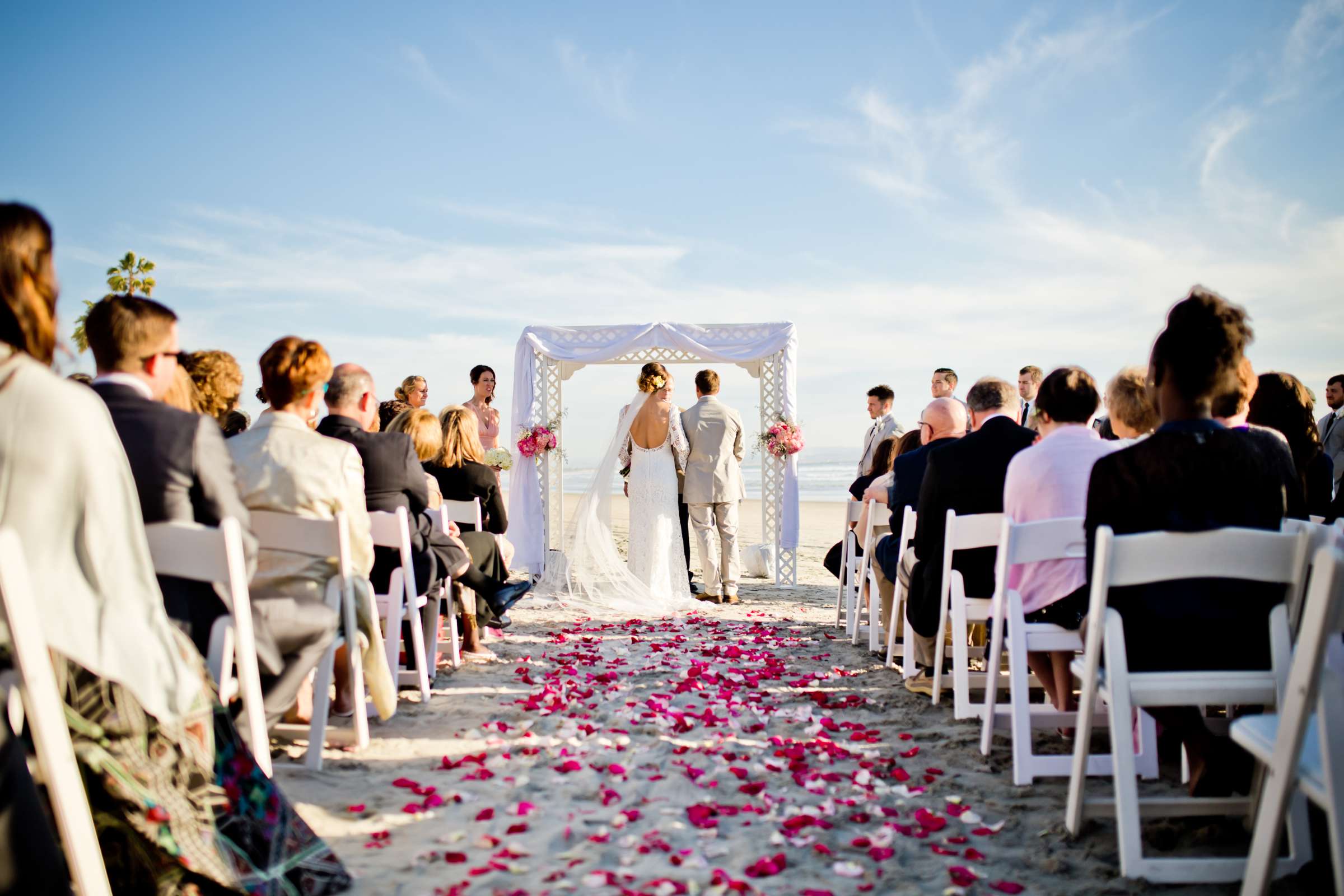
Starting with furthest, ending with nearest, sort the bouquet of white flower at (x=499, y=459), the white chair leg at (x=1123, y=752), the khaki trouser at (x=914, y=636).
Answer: the bouquet of white flower at (x=499, y=459), the khaki trouser at (x=914, y=636), the white chair leg at (x=1123, y=752)

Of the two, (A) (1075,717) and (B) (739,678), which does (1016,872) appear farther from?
(B) (739,678)

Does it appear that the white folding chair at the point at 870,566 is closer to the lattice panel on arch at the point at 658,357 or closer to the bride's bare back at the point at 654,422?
the bride's bare back at the point at 654,422

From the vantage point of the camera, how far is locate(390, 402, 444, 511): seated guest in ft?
16.6

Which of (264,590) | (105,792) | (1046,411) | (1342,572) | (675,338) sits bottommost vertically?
(105,792)

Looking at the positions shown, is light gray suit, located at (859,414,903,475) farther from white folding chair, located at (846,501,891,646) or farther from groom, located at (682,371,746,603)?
white folding chair, located at (846,501,891,646)

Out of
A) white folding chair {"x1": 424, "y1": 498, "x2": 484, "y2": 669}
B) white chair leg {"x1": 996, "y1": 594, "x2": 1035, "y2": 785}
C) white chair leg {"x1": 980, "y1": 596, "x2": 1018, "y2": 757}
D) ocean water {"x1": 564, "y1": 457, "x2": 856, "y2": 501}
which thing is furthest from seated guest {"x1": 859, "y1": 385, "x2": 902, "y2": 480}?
ocean water {"x1": 564, "y1": 457, "x2": 856, "y2": 501}

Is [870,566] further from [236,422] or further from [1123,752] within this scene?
[236,422]

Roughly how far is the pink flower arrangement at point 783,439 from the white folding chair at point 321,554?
6428 millimetres

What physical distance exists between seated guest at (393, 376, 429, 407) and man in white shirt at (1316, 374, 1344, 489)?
24.6 feet

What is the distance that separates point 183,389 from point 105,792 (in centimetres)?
172

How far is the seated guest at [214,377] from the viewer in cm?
408

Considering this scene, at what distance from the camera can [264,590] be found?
3.39 metres

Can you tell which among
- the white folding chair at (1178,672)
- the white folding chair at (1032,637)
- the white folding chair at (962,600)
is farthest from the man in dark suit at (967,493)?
the white folding chair at (1178,672)

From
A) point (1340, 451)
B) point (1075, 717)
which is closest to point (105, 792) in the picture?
point (1075, 717)
